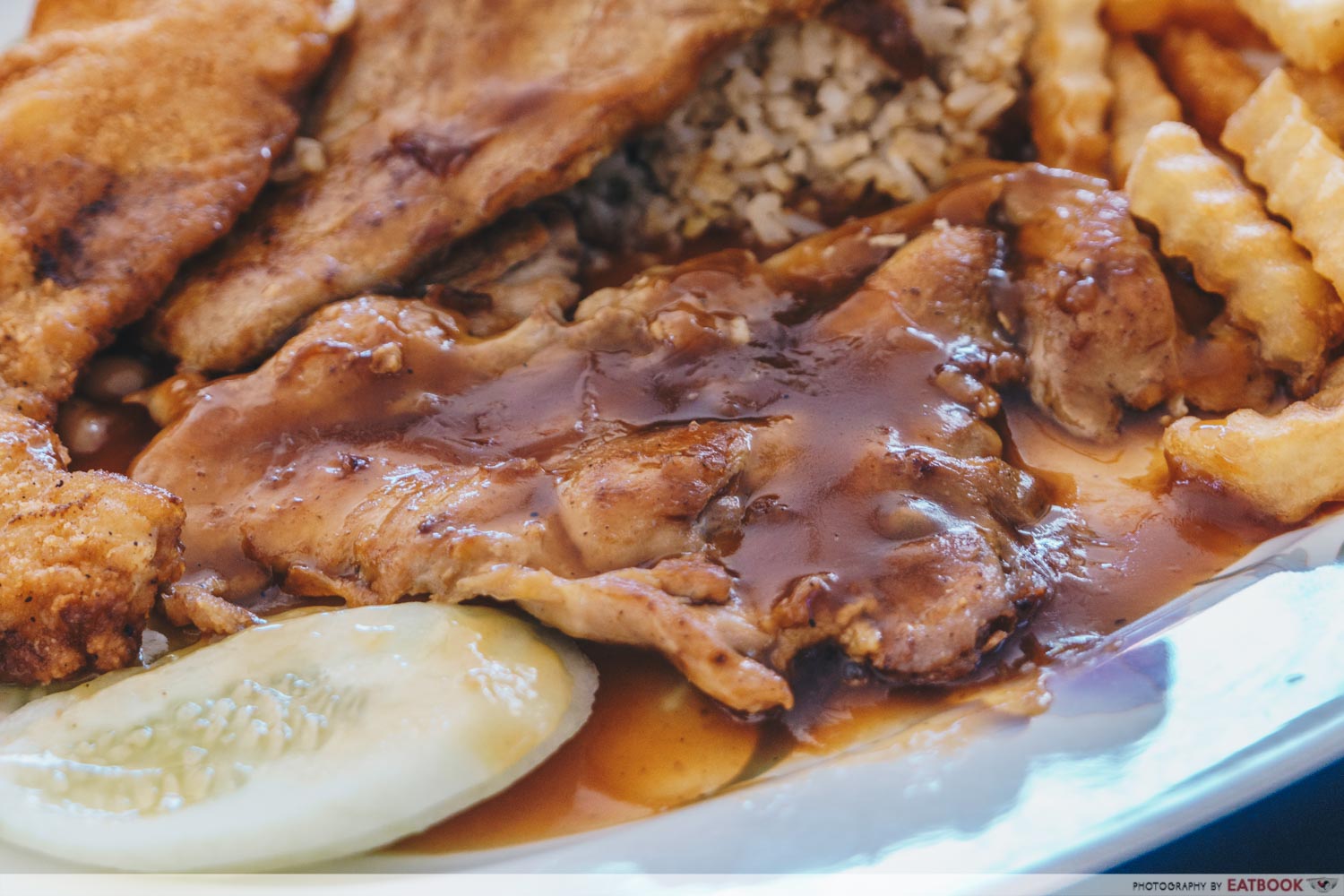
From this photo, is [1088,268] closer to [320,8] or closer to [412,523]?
[412,523]

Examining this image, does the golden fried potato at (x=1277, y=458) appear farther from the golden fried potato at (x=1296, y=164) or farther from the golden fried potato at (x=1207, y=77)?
the golden fried potato at (x=1207, y=77)

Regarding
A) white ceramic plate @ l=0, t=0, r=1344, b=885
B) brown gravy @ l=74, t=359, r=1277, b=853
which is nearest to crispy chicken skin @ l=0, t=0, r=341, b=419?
white ceramic plate @ l=0, t=0, r=1344, b=885

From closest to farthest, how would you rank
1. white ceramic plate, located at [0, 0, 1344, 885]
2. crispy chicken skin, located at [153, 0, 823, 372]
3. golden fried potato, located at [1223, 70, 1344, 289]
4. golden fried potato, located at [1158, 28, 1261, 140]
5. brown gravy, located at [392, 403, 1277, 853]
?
white ceramic plate, located at [0, 0, 1344, 885] < brown gravy, located at [392, 403, 1277, 853] < golden fried potato, located at [1223, 70, 1344, 289] < crispy chicken skin, located at [153, 0, 823, 372] < golden fried potato, located at [1158, 28, 1261, 140]

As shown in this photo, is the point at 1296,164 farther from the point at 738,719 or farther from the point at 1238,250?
the point at 738,719

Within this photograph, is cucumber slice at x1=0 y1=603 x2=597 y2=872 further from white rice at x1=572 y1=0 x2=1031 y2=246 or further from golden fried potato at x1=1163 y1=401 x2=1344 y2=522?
white rice at x1=572 y1=0 x2=1031 y2=246

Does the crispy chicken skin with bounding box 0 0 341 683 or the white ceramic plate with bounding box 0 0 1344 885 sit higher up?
the crispy chicken skin with bounding box 0 0 341 683

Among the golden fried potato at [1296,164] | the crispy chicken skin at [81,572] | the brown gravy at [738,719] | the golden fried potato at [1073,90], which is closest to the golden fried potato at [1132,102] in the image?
the golden fried potato at [1073,90]

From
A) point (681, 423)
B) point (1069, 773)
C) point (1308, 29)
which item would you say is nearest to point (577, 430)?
point (681, 423)
